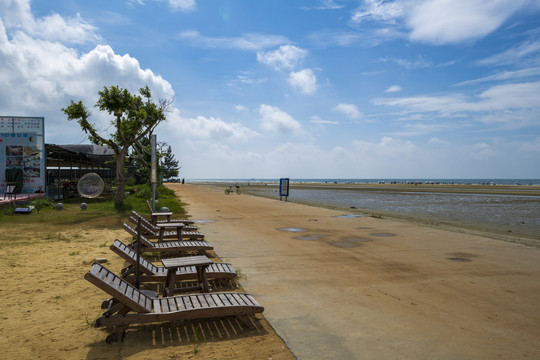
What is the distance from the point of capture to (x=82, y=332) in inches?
170

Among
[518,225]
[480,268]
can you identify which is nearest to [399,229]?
[480,268]

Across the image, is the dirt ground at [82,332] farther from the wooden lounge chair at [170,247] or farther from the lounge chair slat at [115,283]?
the wooden lounge chair at [170,247]

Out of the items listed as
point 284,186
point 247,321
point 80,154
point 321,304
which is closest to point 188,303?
point 247,321

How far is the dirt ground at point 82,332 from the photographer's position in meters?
3.82

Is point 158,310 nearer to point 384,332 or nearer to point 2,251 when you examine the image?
point 384,332

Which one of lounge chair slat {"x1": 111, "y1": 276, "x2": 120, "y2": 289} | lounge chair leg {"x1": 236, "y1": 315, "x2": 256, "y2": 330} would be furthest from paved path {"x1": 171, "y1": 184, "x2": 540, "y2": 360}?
lounge chair slat {"x1": 111, "y1": 276, "x2": 120, "y2": 289}

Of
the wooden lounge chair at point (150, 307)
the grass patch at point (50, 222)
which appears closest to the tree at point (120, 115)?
the grass patch at point (50, 222)

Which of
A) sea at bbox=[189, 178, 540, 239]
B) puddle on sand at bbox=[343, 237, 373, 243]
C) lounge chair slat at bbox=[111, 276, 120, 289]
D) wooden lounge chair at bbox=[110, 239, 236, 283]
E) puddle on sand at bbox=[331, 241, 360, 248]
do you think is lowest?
sea at bbox=[189, 178, 540, 239]

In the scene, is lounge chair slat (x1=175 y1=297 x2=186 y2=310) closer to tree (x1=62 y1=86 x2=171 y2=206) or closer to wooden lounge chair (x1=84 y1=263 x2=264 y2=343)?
wooden lounge chair (x1=84 y1=263 x2=264 y2=343)

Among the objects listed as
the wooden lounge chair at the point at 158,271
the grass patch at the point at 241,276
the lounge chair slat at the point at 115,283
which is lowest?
the grass patch at the point at 241,276

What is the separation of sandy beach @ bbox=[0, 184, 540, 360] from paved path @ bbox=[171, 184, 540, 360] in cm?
2

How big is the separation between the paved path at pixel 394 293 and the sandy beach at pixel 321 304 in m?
0.02

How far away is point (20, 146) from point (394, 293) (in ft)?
67.5

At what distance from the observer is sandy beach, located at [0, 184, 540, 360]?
3.90 metres
